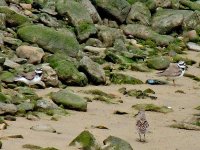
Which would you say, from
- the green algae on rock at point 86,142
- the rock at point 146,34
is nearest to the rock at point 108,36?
the rock at point 146,34

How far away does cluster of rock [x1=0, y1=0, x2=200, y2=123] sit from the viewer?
17391 millimetres

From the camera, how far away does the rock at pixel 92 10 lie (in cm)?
2723

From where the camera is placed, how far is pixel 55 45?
2045 centimetres

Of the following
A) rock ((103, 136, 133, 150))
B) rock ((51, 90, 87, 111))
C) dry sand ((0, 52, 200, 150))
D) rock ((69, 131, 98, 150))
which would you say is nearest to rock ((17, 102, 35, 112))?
dry sand ((0, 52, 200, 150))

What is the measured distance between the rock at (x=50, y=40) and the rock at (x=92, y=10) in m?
6.45

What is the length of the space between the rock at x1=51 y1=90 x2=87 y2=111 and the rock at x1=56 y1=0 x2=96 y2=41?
10.2 meters

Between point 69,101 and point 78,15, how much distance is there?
12.0m

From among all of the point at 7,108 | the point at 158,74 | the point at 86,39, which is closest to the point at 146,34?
the point at 86,39

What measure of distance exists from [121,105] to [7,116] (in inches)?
166

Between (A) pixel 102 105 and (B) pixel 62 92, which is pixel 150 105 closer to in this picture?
(A) pixel 102 105

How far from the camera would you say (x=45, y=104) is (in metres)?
13.6

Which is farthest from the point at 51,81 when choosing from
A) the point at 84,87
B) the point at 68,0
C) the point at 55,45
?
the point at 68,0

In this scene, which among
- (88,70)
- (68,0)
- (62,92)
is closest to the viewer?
(62,92)

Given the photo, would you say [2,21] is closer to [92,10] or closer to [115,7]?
[92,10]
